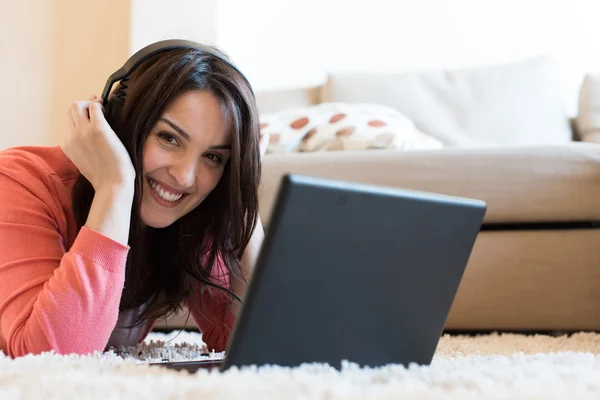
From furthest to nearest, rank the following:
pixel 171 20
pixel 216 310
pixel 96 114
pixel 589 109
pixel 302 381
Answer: pixel 171 20 < pixel 589 109 < pixel 216 310 < pixel 96 114 < pixel 302 381

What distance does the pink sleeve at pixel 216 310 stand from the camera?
117cm

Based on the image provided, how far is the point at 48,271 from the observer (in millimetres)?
856

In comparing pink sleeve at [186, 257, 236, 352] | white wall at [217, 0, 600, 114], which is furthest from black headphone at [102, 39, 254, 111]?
white wall at [217, 0, 600, 114]

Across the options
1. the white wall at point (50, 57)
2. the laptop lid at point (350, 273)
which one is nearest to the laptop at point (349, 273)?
the laptop lid at point (350, 273)

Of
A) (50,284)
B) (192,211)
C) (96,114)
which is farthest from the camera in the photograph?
(192,211)

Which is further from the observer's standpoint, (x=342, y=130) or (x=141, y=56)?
(x=342, y=130)

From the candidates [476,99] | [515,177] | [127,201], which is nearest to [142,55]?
[127,201]

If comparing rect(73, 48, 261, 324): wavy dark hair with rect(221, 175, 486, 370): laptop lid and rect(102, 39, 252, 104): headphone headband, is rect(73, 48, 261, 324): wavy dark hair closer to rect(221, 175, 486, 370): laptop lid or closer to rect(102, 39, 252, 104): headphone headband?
rect(102, 39, 252, 104): headphone headband

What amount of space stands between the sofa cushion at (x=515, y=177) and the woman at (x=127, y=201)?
40cm

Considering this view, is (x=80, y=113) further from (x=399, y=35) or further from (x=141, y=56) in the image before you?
(x=399, y=35)

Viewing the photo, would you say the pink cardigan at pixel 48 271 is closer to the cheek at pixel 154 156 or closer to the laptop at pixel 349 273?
the cheek at pixel 154 156

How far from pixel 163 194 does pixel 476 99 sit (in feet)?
5.44

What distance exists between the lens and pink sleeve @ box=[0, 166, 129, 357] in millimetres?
782

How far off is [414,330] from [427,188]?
96 cm
